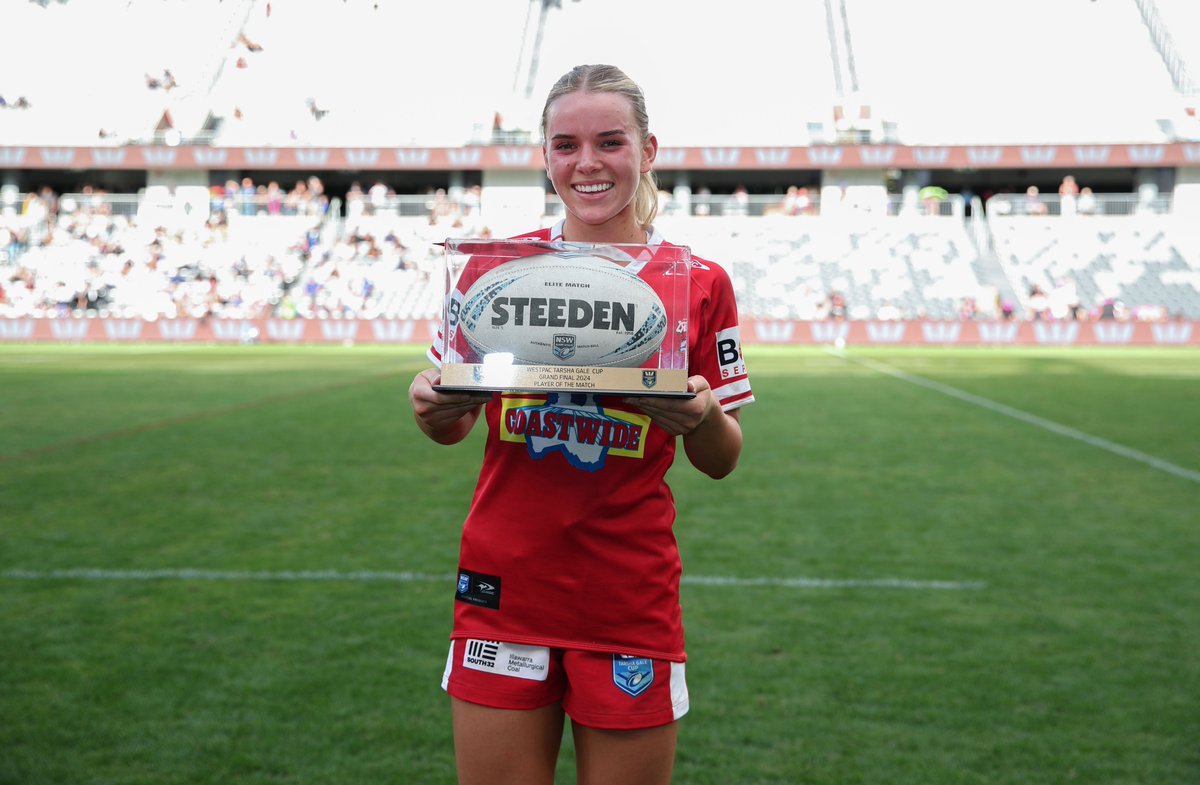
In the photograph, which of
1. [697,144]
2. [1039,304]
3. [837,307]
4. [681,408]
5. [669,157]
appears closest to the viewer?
[681,408]

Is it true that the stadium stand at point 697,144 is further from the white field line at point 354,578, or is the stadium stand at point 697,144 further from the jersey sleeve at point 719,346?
the jersey sleeve at point 719,346

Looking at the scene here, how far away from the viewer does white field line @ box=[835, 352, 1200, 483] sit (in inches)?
395

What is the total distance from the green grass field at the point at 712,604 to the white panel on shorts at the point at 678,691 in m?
1.65

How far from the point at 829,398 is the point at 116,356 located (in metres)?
16.2

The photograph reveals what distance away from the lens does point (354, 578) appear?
6332 millimetres

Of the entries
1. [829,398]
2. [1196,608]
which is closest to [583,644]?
[1196,608]

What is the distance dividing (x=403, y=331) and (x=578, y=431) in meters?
29.8

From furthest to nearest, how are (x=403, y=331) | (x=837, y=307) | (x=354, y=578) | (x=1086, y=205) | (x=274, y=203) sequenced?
(x=274, y=203)
(x=1086, y=205)
(x=837, y=307)
(x=403, y=331)
(x=354, y=578)

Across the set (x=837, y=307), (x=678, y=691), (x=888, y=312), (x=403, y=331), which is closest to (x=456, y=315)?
(x=678, y=691)

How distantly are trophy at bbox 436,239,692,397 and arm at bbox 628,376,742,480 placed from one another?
0.09ft

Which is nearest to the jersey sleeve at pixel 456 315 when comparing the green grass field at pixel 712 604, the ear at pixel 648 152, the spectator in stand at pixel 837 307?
the ear at pixel 648 152

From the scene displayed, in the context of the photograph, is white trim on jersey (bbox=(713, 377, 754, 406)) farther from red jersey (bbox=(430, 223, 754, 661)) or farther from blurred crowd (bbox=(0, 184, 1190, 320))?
blurred crowd (bbox=(0, 184, 1190, 320))

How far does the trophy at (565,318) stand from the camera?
6.76ft

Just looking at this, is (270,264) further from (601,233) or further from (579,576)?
(579,576)
